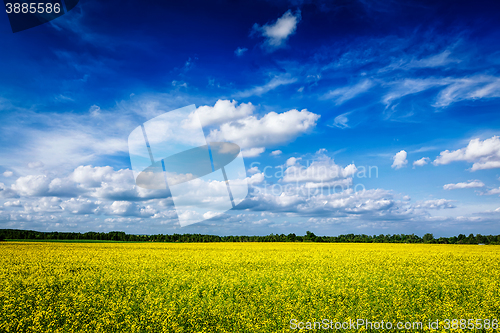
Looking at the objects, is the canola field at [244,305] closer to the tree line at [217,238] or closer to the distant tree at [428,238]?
the tree line at [217,238]

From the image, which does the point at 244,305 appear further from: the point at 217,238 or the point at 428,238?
the point at 428,238

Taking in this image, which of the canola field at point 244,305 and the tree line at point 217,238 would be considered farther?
the tree line at point 217,238

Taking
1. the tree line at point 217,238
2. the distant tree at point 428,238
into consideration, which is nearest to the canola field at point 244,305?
the tree line at point 217,238

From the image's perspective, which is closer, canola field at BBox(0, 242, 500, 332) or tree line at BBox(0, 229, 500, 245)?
canola field at BBox(0, 242, 500, 332)

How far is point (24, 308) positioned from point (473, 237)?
401 feet

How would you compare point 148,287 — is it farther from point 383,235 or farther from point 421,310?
point 383,235

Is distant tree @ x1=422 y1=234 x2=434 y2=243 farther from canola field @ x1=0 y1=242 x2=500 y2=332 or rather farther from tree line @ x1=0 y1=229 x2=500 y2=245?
canola field @ x1=0 y1=242 x2=500 y2=332

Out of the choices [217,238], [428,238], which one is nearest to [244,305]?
[217,238]

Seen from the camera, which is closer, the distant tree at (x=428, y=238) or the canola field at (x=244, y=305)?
the canola field at (x=244, y=305)

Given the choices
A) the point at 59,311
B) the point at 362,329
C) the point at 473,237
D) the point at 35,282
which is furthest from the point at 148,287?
the point at 473,237

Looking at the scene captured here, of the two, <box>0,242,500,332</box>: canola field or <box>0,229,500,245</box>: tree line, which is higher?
<box>0,242,500,332</box>: canola field

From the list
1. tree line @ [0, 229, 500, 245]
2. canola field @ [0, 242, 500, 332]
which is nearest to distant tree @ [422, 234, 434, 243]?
tree line @ [0, 229, 500, 245]

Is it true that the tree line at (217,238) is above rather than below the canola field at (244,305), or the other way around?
below

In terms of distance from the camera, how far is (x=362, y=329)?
684 centimetres
